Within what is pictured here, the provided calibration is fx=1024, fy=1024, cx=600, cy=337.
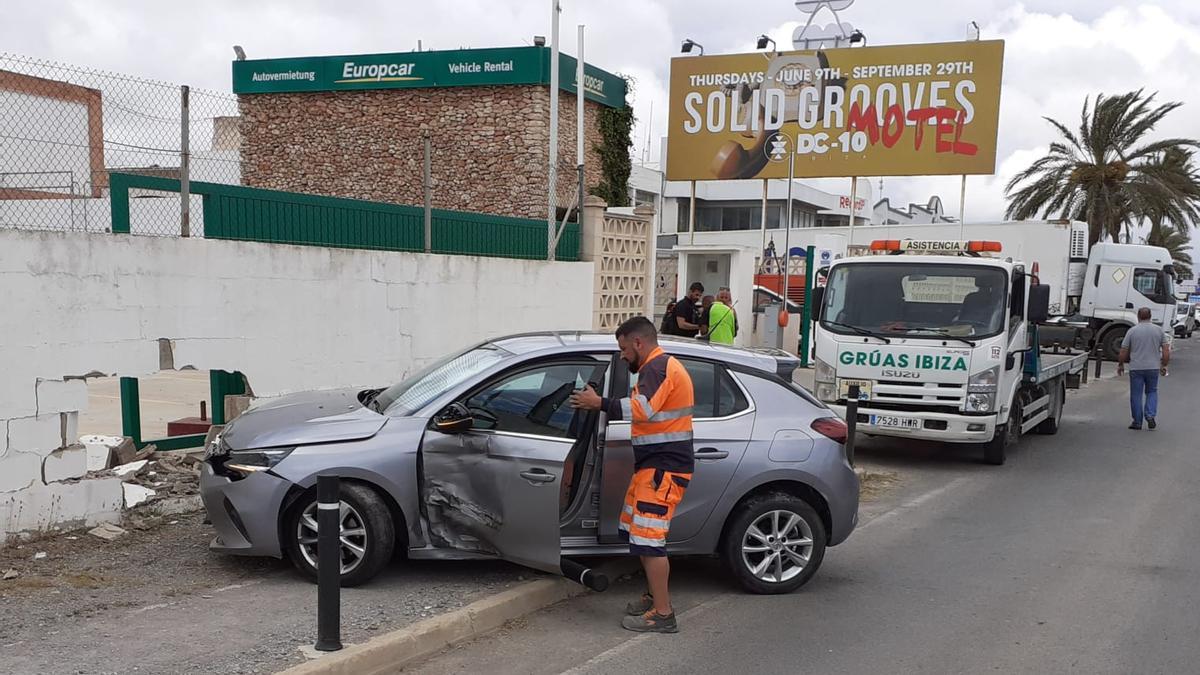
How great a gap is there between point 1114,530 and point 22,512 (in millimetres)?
8309

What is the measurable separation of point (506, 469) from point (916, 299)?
22.9ft

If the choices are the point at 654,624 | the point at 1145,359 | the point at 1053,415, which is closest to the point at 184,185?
the point at 654,624

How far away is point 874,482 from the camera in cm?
1050

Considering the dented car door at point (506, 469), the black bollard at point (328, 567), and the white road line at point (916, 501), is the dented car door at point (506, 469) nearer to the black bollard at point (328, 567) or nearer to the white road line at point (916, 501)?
the black bollard at point (328, 567)

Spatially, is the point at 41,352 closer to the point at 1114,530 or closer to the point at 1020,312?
the point at 1114,530

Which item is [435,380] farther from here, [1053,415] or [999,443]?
[1053,415]

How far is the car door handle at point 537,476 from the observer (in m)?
5.72

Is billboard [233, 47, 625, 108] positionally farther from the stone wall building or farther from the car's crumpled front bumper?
the car's crumpled front bumper

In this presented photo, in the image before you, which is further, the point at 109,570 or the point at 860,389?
the point at 860,389

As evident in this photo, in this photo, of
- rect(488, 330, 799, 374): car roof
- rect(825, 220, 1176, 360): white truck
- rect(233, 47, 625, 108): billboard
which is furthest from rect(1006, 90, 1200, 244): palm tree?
rect(488, 330, 799, 374): car roof

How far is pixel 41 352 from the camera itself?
7066mm

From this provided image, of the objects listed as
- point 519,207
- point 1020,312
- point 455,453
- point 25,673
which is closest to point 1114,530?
point 1020,312

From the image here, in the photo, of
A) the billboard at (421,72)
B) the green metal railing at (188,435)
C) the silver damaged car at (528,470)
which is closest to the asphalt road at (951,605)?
the silver damaged car at (528,470)

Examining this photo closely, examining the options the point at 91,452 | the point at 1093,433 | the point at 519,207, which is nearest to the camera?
the point at 91,452
